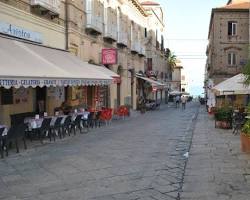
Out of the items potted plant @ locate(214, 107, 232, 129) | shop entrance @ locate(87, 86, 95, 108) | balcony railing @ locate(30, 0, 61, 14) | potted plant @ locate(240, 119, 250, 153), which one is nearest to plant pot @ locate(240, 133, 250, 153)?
potted plant @ locate(240, 119, 250, 153)

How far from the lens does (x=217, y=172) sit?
9586 millimetres

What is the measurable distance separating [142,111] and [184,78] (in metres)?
96.9

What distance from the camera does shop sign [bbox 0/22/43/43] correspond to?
15.1 m

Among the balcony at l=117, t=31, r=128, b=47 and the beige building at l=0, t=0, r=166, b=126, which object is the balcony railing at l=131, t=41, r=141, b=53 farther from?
the balcony at l=117, t=31, r=128, b=47

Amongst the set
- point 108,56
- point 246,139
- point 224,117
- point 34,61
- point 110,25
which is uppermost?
point 110,25

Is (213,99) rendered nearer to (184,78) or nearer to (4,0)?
(4,0)

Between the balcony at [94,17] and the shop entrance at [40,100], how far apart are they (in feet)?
20.6

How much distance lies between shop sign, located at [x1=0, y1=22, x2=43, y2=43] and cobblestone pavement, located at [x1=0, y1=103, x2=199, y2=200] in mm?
3965

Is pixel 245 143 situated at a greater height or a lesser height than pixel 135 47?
lesser

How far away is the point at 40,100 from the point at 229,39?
35.4 meters

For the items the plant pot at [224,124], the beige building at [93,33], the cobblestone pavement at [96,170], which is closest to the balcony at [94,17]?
the beige building at [93,33]

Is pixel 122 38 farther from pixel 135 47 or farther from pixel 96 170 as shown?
pixel 96 170

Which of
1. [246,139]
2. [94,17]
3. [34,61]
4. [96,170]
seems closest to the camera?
[96,170]

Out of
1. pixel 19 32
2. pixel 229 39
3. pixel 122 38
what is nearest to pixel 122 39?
pixel 122 38
